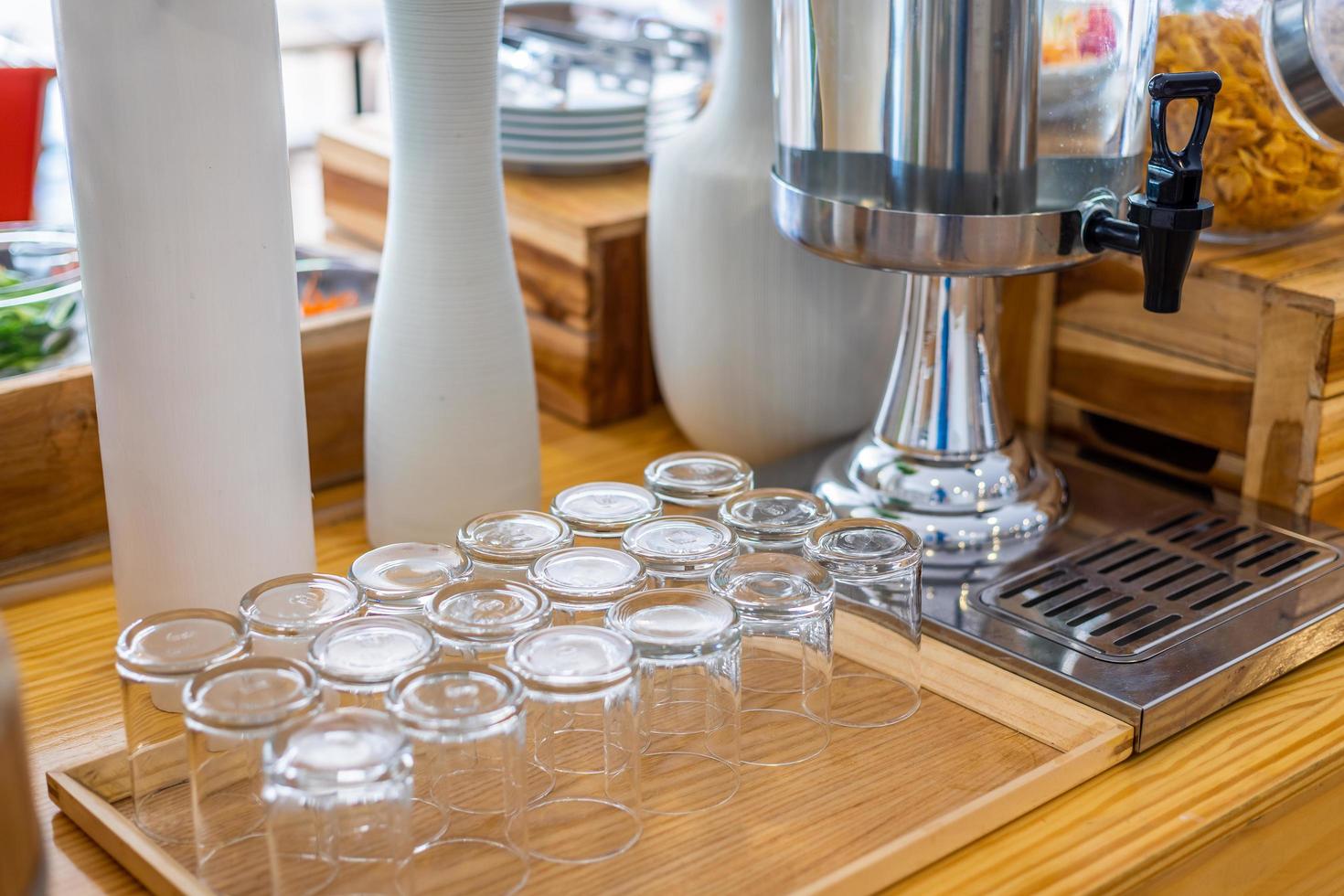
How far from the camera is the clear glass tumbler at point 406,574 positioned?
652 mm

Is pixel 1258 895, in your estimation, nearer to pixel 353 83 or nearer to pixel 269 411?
pixel 269 411

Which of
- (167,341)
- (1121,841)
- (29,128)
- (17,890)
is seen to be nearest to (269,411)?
(167,341)

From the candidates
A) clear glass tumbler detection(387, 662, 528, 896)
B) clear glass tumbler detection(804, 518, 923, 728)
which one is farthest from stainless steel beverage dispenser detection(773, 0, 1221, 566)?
clear glass tumbler detection(387, 662, 528, 896)

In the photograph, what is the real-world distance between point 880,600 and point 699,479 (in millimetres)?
114

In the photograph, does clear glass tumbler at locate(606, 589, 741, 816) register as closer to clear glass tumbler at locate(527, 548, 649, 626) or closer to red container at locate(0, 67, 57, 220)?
clear glass tumbler at locate(527, 548, 649, 626)

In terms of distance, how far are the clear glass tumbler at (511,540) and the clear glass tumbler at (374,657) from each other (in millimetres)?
73

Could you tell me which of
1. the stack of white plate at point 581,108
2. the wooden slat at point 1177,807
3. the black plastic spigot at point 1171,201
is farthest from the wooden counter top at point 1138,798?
the stack of white plate at point 581,108

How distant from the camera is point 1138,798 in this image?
67 cm

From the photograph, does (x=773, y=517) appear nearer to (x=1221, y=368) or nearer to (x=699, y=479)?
(x=699, y=479)

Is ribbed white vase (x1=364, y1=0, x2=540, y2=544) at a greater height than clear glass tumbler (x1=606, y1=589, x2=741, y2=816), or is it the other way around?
ribbed white vase (x1=364, y1=0, x2=540, y2=544)

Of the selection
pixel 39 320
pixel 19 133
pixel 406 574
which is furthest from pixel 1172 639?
pixel 19 133

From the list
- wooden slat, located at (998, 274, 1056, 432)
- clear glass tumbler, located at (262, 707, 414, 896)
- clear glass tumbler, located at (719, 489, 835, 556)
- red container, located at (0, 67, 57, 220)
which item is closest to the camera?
clear glass tumbler, located at (262, 707, 414, 896)

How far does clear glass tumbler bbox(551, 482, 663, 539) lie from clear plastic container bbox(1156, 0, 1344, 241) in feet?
1.35

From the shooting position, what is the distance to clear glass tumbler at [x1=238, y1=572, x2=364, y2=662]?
0.62 metres
